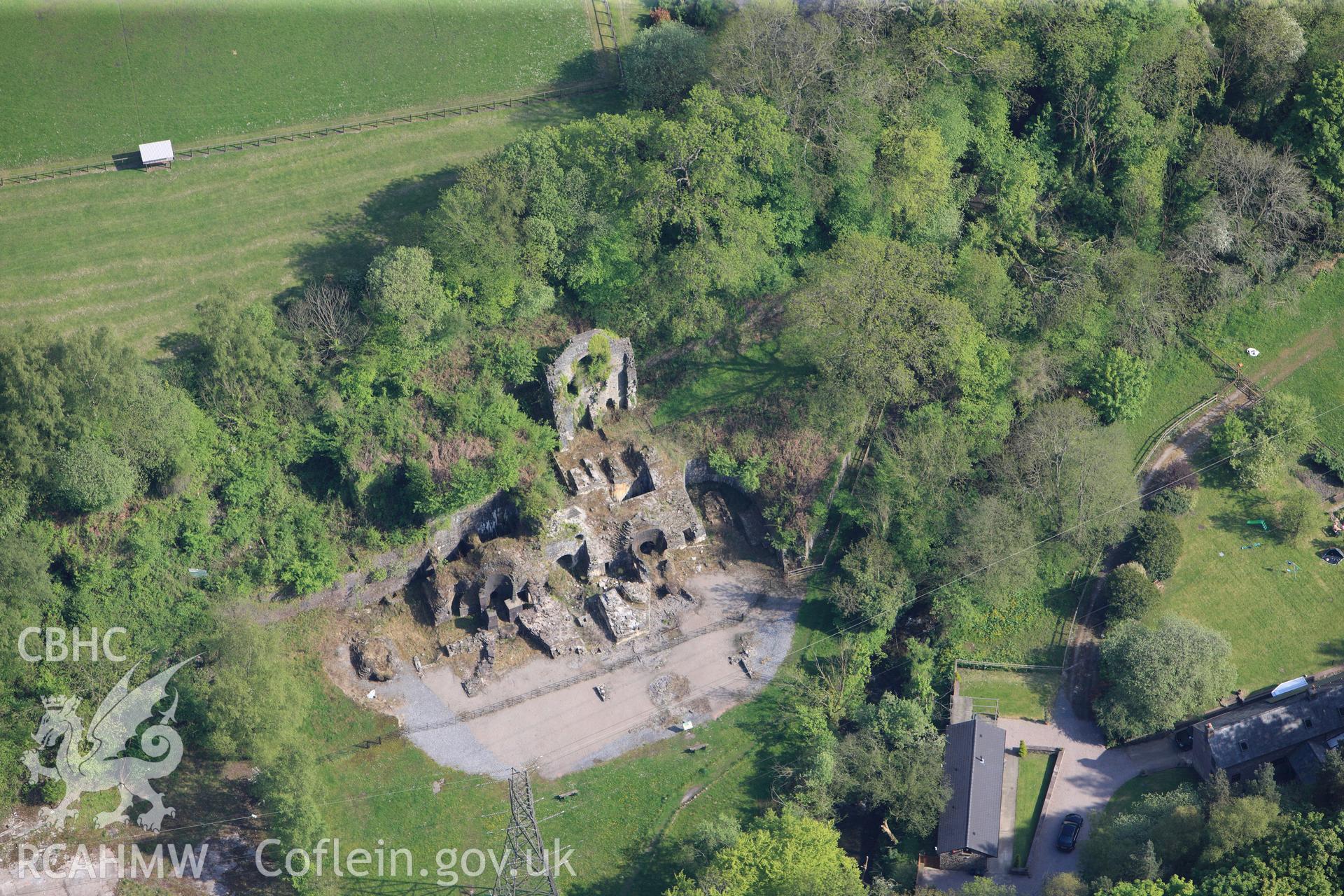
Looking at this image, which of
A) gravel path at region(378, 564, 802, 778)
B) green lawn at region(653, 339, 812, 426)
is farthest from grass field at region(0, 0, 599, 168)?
gravel path at region(378, 564, 802, 778)

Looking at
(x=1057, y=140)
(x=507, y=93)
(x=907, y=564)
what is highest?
(x=507, y=93)

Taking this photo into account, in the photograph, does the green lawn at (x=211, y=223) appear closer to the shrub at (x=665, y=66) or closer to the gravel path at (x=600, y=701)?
the shrub at (x=665, y=66)

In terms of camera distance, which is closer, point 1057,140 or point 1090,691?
point 1090,691

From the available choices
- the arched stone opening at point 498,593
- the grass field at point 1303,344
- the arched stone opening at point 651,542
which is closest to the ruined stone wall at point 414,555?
the arched stone opening at point 498,593

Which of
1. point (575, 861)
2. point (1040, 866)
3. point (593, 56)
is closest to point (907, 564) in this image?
point (1040, 866)

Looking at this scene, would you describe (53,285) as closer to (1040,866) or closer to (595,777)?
(595,777)

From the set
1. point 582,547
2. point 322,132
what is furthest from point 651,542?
point 322,132
